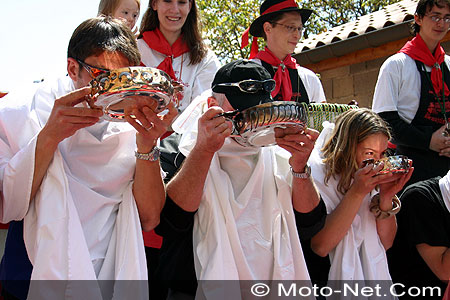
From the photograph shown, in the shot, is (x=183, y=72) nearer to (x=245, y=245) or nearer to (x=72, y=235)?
(x=245, y=245)

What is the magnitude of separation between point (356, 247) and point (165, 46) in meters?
1.98

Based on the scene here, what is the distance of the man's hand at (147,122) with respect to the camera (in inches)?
87.7

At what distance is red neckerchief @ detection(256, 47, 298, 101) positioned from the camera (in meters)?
4.17

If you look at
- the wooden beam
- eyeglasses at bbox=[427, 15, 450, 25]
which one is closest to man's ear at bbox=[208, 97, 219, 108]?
eyeglasses at bbox=[427, 15, 450, 25]

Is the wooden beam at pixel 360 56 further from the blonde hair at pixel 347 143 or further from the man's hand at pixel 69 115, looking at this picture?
the man's hand at pixel 69 115

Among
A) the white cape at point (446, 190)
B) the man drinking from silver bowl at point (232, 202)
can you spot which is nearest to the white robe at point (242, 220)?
the man drinking from silver bowl at point (232, 202)

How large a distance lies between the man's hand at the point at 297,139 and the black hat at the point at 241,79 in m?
0.18

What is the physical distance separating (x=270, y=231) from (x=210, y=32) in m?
15.2

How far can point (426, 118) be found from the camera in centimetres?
420

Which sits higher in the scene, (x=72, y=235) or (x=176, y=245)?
(x=72, y=235)

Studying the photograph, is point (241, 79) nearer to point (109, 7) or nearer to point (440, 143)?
point (440, 143)

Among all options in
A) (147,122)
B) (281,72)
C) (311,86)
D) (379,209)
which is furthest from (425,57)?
(147,122)

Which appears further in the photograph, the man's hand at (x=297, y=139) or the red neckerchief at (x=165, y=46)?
the red neckerchief at (x=165, y=46)

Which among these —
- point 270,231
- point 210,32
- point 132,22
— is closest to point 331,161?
point 270,231
